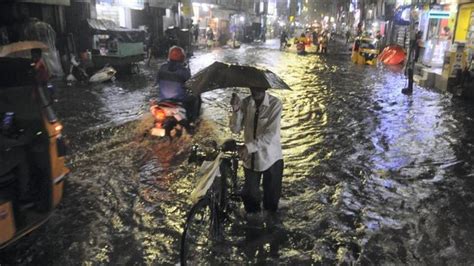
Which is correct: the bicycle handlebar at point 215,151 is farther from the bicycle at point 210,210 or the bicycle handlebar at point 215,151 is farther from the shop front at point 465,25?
the shop front at point 465,25

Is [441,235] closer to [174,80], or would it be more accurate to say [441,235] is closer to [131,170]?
[131,170]

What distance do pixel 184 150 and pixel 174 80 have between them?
62.5 inches

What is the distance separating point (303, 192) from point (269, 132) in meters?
2.11

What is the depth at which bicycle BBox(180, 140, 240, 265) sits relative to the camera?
4.44 metres

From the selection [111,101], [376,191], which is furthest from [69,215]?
[111,101]

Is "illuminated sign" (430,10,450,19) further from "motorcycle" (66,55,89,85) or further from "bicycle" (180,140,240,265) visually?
"bicycle" (180,140,240,265)

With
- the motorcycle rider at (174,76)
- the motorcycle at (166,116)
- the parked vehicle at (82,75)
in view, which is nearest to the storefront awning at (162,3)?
the parked vehicle at (82,75)

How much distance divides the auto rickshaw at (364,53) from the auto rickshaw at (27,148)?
25180mm

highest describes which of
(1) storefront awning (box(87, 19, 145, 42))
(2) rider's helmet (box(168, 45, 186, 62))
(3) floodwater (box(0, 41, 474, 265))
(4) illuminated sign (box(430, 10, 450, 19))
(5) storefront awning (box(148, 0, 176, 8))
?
(5) storefront awning (box(148, 0, 176, 8))

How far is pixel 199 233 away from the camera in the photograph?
16.1ft

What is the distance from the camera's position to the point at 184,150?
8.36 m

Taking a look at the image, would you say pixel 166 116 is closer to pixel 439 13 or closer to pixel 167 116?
pixel 167 116

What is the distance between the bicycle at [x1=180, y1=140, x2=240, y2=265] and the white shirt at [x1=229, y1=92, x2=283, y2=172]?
0.23m

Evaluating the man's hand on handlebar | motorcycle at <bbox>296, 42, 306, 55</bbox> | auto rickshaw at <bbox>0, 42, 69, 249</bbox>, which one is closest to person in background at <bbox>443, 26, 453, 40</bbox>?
motorcycle at <bbox>296, 42, 306, 55</bbox>
